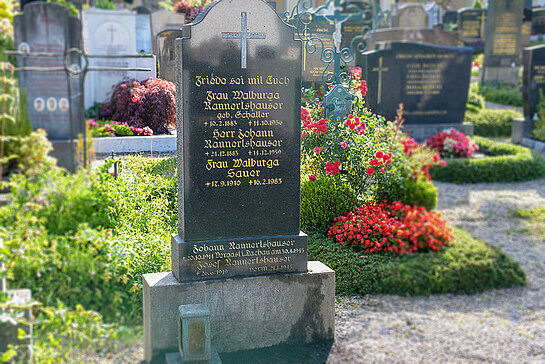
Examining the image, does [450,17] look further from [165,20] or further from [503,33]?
[165,20]

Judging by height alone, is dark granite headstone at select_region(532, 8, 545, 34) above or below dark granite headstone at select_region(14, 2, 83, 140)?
above

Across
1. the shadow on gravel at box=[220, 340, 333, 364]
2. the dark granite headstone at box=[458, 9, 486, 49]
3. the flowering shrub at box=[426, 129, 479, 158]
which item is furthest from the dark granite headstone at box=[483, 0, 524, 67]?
the shadow on gravel at box=[220, 340, 333, 364]

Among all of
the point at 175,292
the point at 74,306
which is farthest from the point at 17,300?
the point at 175,292

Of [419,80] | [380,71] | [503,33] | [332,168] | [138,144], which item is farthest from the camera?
[503,33]

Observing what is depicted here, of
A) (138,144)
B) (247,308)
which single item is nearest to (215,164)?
(247,308)

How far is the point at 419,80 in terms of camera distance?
42.2 feet

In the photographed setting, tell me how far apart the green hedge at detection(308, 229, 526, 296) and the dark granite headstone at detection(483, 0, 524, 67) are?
53.5 ft

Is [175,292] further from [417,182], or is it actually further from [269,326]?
[417,182]

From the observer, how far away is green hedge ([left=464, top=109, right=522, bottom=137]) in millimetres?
15097

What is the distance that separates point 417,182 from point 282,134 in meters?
3.23

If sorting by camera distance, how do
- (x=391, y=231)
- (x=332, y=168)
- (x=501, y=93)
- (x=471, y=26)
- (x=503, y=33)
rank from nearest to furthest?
1. (x=391, y=231)
2. (x=332, y=168)
3. (x=501, y=93)
4. (x=503, y=33)
5. (x=471, y=26)

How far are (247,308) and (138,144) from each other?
4.26m

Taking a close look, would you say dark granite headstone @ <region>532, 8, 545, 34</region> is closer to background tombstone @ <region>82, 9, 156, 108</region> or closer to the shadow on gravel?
background tombstone @ <region>82, 9, 156, 108</region>

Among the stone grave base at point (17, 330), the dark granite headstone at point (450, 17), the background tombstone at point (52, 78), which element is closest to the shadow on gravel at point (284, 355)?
the stone grave base at point (17, 330)
